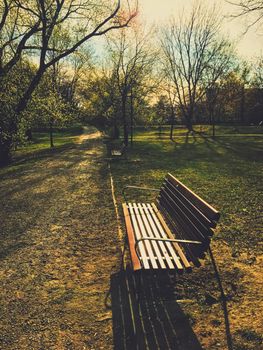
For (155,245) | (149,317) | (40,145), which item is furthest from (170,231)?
(40,145)

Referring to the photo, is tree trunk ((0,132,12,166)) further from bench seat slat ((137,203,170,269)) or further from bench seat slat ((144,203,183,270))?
bench seat slat ((137,203,170,269))

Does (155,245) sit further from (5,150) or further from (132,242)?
(5,150)

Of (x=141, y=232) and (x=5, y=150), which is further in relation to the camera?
(x=5, y=150)

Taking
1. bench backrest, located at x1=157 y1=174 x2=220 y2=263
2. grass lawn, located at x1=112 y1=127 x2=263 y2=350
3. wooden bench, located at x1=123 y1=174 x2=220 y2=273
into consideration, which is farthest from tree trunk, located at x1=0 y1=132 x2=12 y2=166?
bench backrest, located at x1=157 y1=174 x2=220 y2=263

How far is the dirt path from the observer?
3.18 m

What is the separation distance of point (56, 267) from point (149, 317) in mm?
1760

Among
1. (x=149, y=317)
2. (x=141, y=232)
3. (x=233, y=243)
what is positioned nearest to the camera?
(x=149, y=317)

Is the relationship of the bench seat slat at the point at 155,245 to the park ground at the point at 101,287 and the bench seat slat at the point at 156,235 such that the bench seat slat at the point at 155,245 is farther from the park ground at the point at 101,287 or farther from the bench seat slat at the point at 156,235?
the park ground at the point at 101,287

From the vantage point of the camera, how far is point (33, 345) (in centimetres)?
299

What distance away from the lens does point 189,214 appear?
4.38 meters

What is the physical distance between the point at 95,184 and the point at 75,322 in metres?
7.18

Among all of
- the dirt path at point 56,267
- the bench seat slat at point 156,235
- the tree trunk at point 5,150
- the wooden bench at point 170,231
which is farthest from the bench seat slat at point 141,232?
the tree trunk at point 5,150

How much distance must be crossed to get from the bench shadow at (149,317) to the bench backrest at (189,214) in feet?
2.03

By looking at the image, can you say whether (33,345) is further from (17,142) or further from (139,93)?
(139,93)
